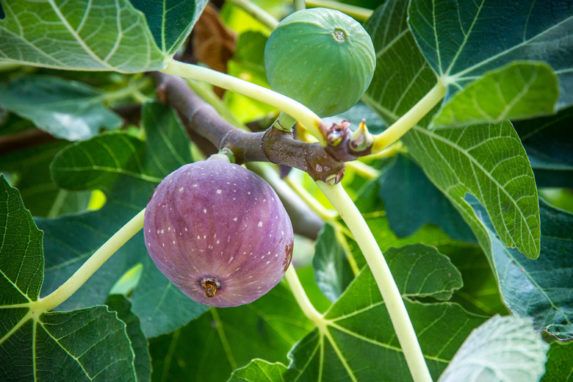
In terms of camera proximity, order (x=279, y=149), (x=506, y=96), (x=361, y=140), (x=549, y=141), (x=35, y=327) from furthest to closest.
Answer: (x=549, y=141)
(x=35, y=327)
(x=279, y=149)
(x=361, y=140)
(x=506, y=96)

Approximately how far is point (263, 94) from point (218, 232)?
5.8 inches

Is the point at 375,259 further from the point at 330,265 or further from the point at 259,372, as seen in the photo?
the point at 330,265

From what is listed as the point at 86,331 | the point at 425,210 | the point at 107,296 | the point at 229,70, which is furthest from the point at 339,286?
the point at 229,70

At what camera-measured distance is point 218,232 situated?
0.75 metres

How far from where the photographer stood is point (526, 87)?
1.96 ft

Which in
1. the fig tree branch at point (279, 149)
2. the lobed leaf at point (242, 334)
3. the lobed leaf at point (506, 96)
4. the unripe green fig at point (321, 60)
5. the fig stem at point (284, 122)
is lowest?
the lobed leaf at point (242, 334)

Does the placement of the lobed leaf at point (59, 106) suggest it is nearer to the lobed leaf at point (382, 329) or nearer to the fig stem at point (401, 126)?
the lobed leaf at point (382, 329)

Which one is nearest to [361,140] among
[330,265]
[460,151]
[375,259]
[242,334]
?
[375,259]

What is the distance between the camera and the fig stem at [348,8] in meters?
1.42

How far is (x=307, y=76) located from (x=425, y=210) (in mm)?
712

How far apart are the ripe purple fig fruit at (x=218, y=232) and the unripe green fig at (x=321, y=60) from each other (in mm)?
109

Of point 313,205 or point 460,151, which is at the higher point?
point 460,151

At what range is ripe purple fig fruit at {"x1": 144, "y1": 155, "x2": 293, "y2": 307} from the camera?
75cm

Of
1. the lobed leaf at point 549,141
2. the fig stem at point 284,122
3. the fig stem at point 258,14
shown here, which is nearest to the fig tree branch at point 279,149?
the fig stem at point 284,122
